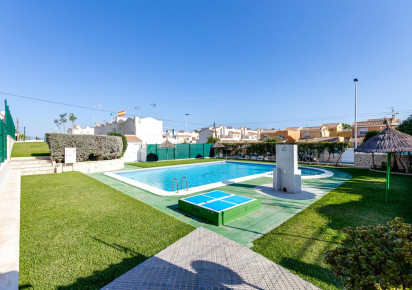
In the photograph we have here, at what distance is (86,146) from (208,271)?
15.4m

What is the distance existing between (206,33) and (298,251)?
76.0 ft

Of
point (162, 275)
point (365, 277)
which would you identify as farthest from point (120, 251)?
point (365, 277)

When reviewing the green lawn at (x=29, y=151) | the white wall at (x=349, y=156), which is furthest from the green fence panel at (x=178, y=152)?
the white wall at (x=349, y=156)

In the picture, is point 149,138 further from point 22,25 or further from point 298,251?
point 298,251

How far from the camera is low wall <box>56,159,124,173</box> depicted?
13817 millimetres

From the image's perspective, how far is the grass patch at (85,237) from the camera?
3.21 metres

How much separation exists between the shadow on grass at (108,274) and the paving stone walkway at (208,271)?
0.13m

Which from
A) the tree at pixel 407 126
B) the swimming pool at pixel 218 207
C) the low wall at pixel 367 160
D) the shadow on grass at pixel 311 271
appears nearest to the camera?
the shadow on grass at pixel 311 271

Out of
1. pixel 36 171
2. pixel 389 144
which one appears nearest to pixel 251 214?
pixel 389 144

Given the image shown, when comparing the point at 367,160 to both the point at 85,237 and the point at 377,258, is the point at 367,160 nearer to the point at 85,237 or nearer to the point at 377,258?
the point at 377,258

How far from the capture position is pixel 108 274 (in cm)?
321

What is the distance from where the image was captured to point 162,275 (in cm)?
319

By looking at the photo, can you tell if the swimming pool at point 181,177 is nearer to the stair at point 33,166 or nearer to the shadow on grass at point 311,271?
the stair at point 33,166

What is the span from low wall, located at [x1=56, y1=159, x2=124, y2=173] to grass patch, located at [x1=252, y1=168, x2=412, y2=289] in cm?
1454
